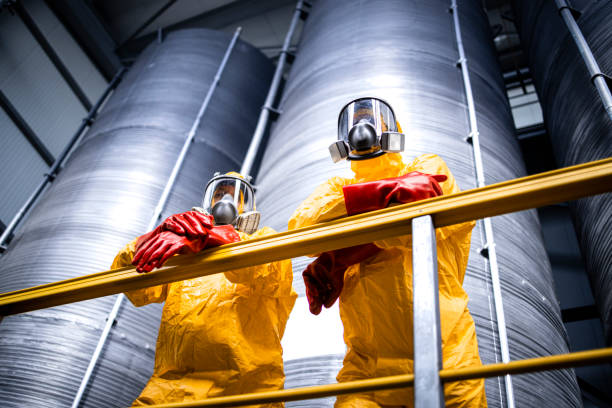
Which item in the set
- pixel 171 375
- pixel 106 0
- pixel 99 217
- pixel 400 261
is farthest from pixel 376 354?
pixel 106 0

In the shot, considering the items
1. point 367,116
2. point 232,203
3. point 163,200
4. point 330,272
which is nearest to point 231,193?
point 232,203

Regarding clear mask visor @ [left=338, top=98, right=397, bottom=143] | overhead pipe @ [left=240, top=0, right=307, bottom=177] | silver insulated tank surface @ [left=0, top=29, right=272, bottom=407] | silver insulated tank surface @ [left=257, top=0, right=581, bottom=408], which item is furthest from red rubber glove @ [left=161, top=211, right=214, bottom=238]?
silver insulated tank surface @ [left=0, top=29, right=272, bottom=407]

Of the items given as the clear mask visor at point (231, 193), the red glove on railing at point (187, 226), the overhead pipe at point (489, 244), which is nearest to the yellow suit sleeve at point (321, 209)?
the red glove on railing at point (187, 226)

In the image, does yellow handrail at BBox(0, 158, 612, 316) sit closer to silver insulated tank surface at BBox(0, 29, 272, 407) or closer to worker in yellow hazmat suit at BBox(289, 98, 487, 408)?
worker in yellow hazmat suit at BBox(289, 98, 487, 408)

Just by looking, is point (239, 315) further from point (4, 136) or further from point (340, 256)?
point (4, 136)

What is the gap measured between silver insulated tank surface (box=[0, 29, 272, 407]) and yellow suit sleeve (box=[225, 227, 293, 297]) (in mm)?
2504

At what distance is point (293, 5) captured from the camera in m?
10.6

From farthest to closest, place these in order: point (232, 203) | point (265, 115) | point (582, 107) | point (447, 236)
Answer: point (265, 115), point (582, 107), point (232, 203), point (447, 236)

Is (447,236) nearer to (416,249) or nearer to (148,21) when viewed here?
(416,249)

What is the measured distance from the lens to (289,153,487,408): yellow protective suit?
2211 millimetres

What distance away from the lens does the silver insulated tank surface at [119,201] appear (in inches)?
179

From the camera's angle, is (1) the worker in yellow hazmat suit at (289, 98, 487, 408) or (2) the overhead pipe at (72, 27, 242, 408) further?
(2) the overhead pipe at (72, 27, 242, 408)

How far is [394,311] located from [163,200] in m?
4.01

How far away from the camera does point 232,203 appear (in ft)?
10.5
